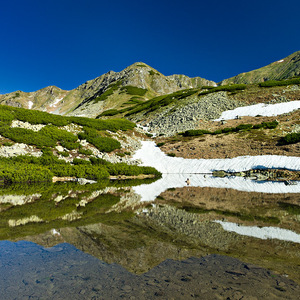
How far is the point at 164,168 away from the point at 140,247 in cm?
2454

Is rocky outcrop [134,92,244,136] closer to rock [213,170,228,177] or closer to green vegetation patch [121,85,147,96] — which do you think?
rock [213,170,228,177]

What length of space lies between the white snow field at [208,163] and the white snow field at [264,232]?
19.0 m

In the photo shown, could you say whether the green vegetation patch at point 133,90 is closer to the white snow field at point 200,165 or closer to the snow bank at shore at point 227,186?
the white snow field at point 200,165

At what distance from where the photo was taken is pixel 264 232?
630 cm

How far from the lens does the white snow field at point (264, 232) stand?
19.2 feet

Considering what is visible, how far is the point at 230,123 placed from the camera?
41.2m

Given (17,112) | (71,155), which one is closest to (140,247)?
(71,155)

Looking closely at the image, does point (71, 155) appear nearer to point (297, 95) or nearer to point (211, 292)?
point (211, 292)

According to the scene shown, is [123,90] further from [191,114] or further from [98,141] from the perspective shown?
[98,141]

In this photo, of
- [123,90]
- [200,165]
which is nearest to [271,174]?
[200,165]

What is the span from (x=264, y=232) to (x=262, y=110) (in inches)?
1674

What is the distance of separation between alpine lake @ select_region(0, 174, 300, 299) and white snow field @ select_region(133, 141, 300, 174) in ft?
55.6

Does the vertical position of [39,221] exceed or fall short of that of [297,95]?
it falls short

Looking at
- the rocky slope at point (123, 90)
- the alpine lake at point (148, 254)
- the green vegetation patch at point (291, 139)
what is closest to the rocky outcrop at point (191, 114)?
the green vegetation patch at point (291, 139)
